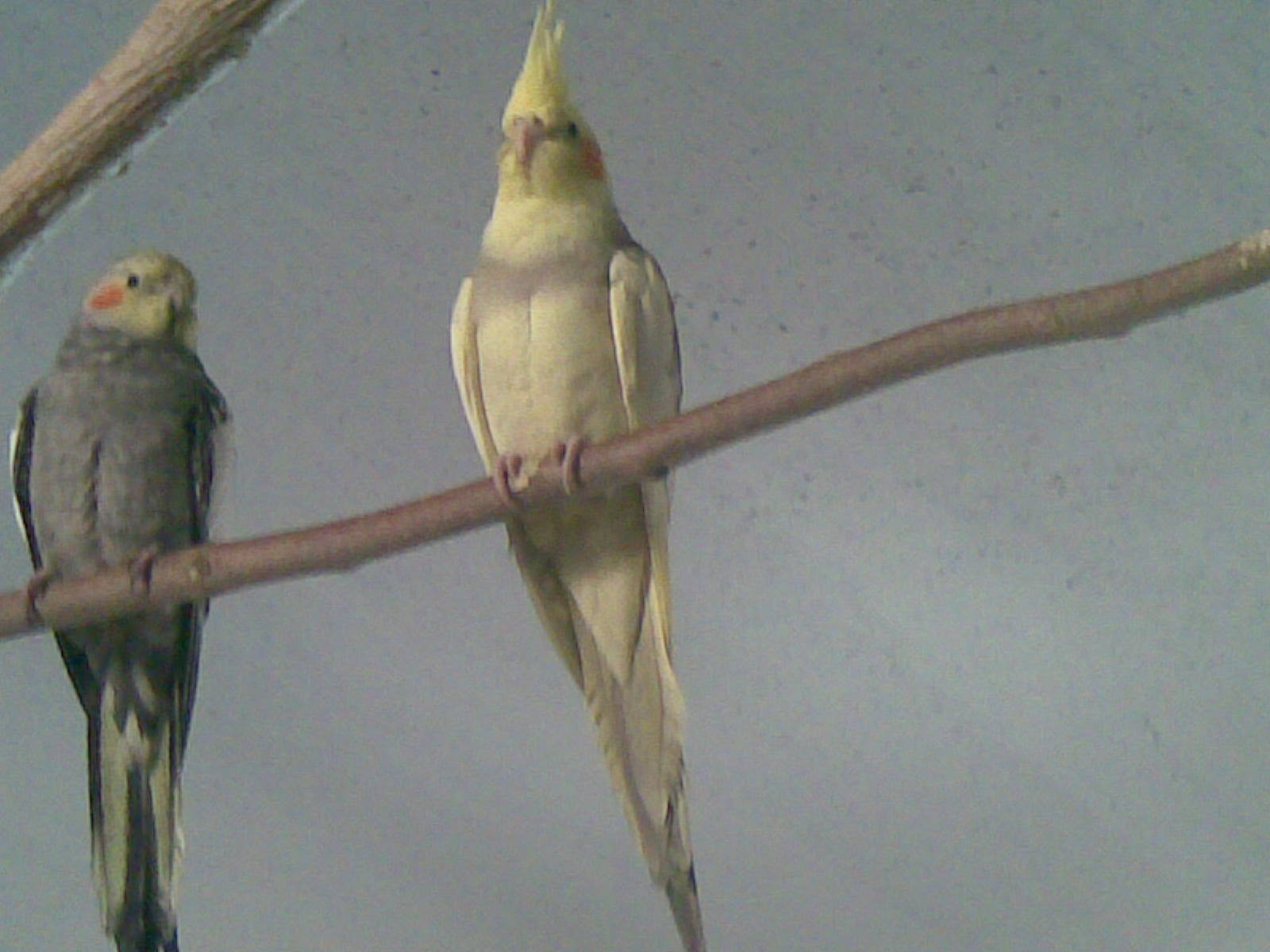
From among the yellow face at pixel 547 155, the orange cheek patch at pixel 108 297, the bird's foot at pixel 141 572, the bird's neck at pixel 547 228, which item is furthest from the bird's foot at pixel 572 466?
the orange cheek patch at pixel 108 297

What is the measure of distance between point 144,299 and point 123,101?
0.51 m

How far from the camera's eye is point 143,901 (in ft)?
4.53

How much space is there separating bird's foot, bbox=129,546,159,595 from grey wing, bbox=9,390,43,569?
1.12ft

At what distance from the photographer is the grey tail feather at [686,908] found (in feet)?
3.87

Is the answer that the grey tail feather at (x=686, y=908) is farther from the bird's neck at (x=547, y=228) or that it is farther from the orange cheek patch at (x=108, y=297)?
the orange cheek patch at (x=108, y=297)

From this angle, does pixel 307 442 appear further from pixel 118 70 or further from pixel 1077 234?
pixel 1077 234

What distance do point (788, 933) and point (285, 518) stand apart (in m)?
1.50

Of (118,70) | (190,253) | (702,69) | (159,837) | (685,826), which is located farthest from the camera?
(190,253)

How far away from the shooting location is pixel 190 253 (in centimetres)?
191

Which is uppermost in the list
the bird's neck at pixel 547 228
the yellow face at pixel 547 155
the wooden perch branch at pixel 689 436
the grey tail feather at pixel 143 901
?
the yellow face at pixel 547 155

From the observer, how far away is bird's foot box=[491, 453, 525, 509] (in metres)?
1.20

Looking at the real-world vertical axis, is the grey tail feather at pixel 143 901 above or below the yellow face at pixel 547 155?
below

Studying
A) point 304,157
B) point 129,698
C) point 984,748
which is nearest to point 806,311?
point 304,157

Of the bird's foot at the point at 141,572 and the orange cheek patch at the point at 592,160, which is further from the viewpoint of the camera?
the orange cheek patch at the point at 592,160
